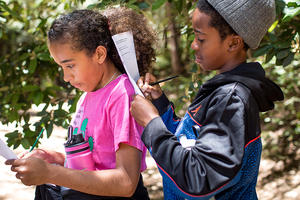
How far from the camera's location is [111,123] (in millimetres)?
1323

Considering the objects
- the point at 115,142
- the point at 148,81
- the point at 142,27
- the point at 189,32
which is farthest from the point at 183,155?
the point at 189,32

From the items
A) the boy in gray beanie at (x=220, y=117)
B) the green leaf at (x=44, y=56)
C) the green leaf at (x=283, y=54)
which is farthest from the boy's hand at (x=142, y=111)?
the green leaf at (x=44, y=56)

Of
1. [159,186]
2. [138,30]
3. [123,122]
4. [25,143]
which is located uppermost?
[138,30]

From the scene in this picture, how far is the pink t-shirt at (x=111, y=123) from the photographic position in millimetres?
1271

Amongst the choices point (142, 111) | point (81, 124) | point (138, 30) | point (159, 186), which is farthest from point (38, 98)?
point (159, 186)

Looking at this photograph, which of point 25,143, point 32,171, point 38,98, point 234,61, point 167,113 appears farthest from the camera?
point 38,98

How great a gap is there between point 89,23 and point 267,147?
147 inches

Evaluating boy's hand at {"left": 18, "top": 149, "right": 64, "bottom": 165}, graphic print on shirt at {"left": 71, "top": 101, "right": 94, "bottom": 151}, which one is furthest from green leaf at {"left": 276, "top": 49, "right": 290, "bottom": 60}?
boy's hand at {"left": 18, "top": 149, "right": 64, "bottom": 165}

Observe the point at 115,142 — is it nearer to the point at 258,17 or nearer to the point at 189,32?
the point at 258,17

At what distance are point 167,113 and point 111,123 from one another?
28cm

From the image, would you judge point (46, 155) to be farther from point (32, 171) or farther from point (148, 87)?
point (148, 87)

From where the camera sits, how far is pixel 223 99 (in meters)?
1.07

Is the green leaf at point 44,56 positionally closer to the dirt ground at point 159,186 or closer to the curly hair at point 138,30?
the curly hair at point 138,30

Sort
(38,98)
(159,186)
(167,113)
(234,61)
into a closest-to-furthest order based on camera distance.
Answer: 1. (234,61)
2. (167,113)
3. (38,98)
4. (159,186)
